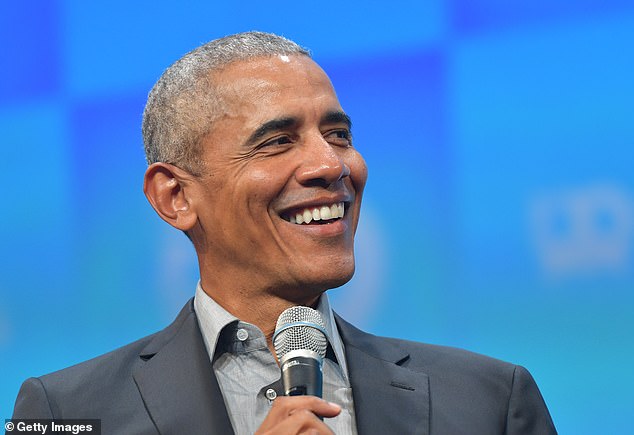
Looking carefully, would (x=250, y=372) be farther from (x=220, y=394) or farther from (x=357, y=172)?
(x=357, y=172)

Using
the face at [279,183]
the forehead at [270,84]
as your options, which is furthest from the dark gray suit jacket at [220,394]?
the forehead at [270,84]

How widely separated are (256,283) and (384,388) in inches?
15.6

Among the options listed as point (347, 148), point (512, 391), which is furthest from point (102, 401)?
point (512, 391)

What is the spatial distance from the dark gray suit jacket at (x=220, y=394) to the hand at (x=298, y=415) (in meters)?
0.56

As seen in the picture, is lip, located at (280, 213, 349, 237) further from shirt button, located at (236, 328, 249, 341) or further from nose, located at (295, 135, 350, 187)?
shirt button, located at (236, 328, 249, 341)

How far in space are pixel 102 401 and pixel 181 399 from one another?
0.66ft

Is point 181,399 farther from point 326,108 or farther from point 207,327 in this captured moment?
point 326,108

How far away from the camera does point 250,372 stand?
91.7 inches

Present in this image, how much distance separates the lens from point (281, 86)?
236 centimetres

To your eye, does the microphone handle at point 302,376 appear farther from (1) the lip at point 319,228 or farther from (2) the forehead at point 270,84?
(2) the forehead at point 270,84

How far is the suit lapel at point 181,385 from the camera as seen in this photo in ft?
7.29

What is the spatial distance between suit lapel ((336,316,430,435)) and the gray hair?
615mm

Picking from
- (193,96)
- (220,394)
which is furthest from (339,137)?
(220,394)

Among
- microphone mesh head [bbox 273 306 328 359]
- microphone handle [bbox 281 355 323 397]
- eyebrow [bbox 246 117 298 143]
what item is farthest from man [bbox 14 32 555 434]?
microphone handle [bbox 281 355 323 397]
